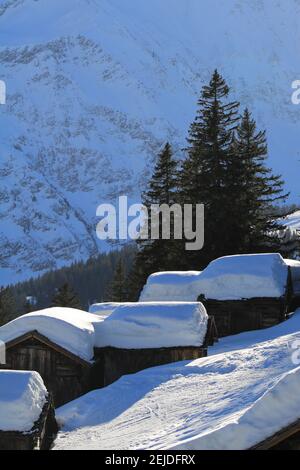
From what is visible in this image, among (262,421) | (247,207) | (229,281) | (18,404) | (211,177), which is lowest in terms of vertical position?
(18,404)

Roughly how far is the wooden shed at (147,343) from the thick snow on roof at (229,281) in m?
7.15

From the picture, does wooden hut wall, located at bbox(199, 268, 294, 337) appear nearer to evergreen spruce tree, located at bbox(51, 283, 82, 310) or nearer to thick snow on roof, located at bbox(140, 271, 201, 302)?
thick snow on roof, located at bbox(140, 271, 201, 302)

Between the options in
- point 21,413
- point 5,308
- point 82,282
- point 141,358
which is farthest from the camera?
point 82,282

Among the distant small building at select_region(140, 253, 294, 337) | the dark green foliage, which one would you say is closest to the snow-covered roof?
the distant small building at select_region(140, 253, 294, 337)

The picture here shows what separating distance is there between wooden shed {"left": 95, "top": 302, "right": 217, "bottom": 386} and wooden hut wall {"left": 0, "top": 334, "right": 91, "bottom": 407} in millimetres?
1047

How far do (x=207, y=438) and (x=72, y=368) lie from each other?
15.7 meters

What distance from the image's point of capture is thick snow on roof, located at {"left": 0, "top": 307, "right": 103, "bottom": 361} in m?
25.7

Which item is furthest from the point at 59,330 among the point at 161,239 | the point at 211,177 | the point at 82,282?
the point at 82,282

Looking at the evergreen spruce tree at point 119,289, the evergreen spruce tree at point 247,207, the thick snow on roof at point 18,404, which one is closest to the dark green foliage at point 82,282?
the evergreen spruce tree at point 119,289

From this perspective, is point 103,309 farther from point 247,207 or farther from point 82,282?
point 82,282

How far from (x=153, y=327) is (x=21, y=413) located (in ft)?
29.7

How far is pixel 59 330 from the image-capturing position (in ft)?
84.8
